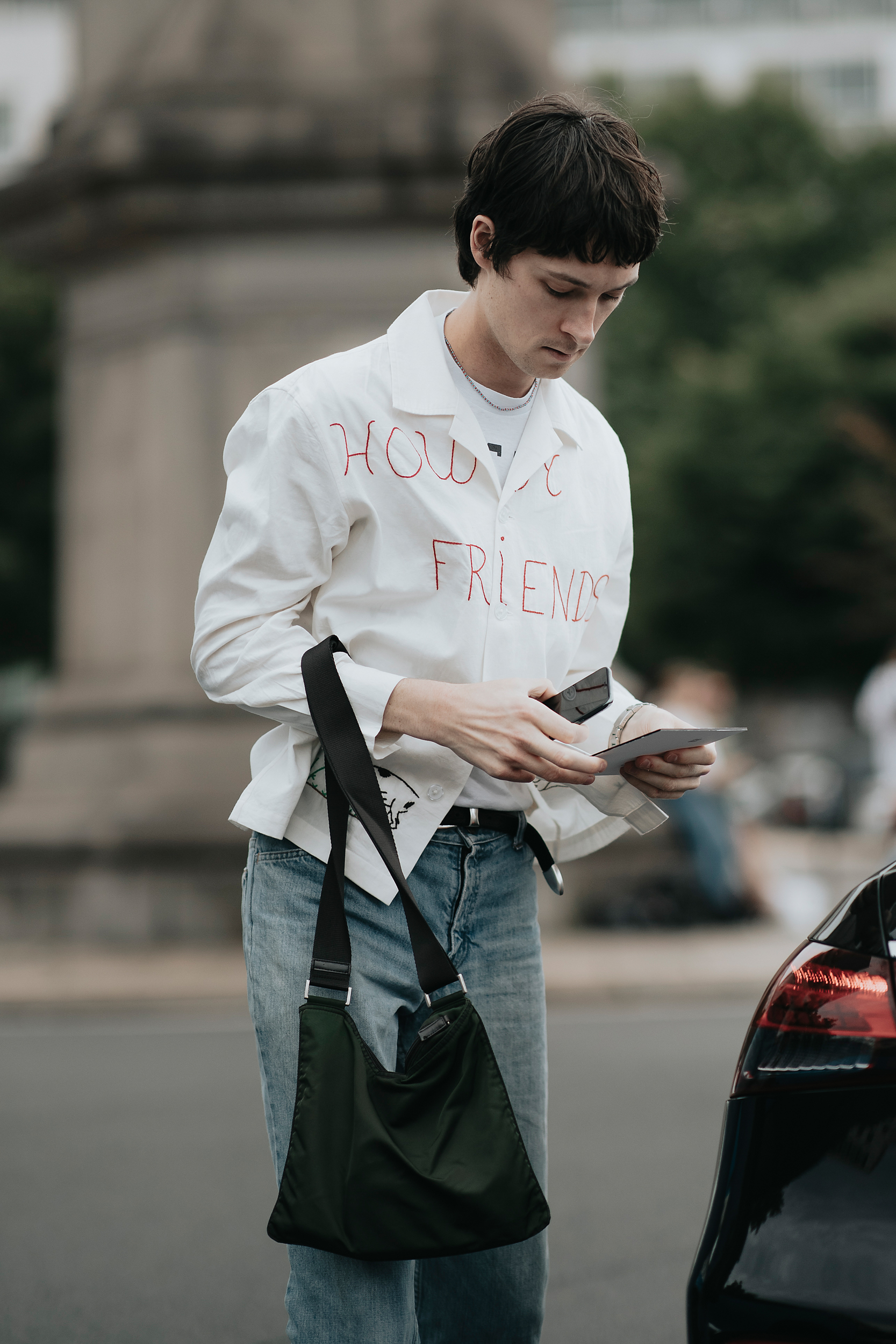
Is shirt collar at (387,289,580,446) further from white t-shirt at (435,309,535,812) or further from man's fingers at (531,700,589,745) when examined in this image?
man's fingers at (531,700,589,745)

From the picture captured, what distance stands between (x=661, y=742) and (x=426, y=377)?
0.58 m

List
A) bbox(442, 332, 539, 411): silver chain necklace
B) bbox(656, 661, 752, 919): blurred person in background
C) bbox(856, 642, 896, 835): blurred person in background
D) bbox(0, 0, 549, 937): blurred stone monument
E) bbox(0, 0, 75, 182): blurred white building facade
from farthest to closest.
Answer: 1. bbox(0, 0, 75, 182): blurred white building facade
2. bbox(856, 642, 896, 835): blurred person in background
3. bbox(656, 661, 752, 919): blurred person in background
4. bbox(0, 0, 549, 937): blurred stone monument
5. bbox(442, 332, 539, 411): silver chain necklace

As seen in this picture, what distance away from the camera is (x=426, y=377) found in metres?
2.28

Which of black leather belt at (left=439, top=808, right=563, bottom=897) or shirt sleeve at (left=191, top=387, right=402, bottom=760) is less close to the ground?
shirt sleeve at (left=191, top=387, right=402, bottom=760)

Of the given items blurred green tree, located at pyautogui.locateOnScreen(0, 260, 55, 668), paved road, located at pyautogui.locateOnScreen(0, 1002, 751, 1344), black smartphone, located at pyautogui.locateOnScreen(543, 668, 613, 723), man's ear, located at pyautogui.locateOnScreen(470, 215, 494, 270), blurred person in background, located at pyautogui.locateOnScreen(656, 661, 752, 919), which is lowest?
paved road, located at pyautogui.locateOnScreen(0, 1002, 751, 1344)

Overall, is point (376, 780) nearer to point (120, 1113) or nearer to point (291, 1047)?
point (291, 1047)

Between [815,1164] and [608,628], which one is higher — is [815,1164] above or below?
below

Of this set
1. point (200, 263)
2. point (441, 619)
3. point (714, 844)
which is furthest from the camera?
point (714, 844)

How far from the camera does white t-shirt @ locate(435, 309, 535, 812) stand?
232cm

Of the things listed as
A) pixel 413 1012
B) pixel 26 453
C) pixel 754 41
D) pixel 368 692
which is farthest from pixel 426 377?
pixel 754 41

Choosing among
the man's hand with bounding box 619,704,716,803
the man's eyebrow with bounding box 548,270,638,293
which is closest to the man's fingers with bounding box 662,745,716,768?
the man's hand with bounding box 619,704,716,803

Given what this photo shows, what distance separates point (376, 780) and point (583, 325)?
0.64 m

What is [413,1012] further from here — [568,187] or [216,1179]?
[216,1179]

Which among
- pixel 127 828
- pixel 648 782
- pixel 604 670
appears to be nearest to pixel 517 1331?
pixel 648 782
